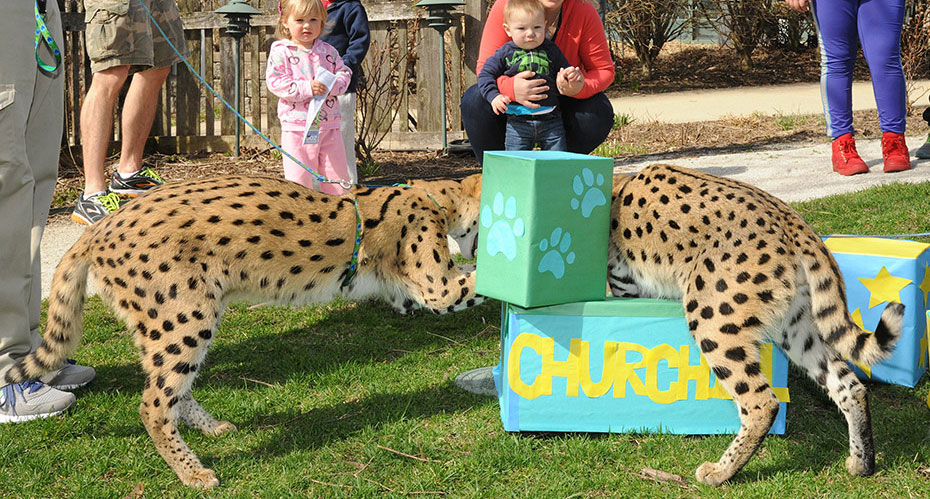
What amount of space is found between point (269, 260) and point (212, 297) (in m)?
0.34

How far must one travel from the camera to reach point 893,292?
408 cm

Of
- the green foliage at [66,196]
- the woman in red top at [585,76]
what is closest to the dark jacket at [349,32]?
the woman in red top at [585,76]

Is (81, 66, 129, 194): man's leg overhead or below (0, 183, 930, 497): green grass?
overhead

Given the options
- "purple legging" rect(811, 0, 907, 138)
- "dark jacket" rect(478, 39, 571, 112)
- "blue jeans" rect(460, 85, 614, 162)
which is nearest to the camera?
"dark jacket" rect(478, 39, 571, 112)

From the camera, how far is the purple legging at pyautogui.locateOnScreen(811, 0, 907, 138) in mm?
7520

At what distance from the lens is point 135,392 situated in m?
4.36

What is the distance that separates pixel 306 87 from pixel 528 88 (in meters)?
1.55

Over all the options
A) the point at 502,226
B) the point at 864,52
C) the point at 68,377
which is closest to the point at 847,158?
the point at 864,52

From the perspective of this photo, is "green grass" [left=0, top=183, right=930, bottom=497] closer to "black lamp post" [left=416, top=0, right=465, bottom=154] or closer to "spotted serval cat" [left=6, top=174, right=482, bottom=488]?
"spotted serval cat" [left=6, top=174, right=482, bottom=488]

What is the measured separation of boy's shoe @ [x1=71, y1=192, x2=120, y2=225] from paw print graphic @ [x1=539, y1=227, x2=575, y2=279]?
3.95 m

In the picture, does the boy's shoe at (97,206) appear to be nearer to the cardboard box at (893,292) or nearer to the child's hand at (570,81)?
the child's hand at (570,81)

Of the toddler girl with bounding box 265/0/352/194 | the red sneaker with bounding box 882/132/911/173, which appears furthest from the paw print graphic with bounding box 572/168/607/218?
the red sneaker with bounding box 882/132/911/173

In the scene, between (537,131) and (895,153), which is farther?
(895,153)

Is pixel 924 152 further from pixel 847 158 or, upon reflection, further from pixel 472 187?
pixel 472 187
